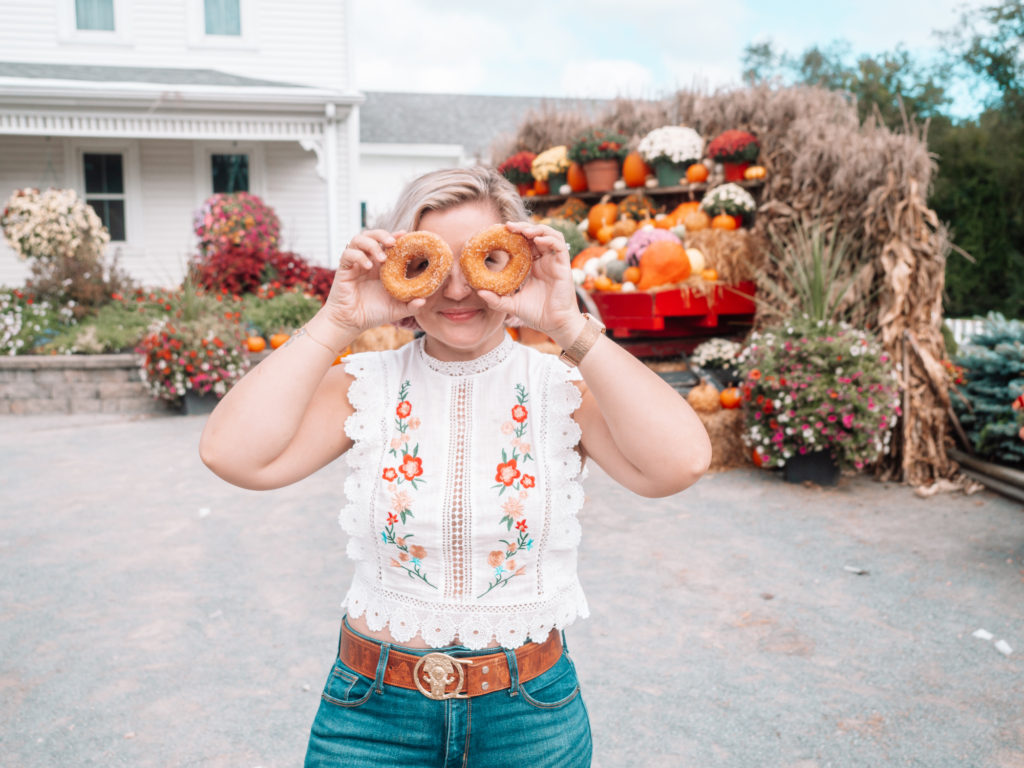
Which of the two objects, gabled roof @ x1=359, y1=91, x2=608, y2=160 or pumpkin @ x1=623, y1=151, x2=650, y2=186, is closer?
pumpkin @ x1=623, y1=151, x2=650, y2=186

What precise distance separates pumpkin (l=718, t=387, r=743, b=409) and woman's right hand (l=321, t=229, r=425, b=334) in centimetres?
562

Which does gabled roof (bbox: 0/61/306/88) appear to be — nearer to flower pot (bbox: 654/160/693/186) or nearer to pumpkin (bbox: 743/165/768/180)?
flower pot (bbox: 654/160/693/186)

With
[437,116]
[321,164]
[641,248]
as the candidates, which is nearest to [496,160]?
[321,164]

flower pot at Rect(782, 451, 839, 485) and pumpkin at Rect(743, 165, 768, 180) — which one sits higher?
pumpkin at Rect(743, 165, 768, 180)

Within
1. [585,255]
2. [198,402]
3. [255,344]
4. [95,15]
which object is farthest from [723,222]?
[95,15]

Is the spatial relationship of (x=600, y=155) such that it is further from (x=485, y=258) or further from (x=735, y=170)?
(x=485, y=258)

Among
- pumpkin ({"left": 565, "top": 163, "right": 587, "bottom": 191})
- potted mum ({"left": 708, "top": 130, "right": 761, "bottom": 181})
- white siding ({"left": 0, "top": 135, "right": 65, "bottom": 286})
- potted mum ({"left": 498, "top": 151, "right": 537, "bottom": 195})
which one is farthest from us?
white siding ({"left": 0, "top": 135, "right": 65, "bottom": 286})

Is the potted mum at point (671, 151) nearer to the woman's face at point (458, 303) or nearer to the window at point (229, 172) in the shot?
the woman's face at point (458, 303)

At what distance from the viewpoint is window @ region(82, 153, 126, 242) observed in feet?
47.5

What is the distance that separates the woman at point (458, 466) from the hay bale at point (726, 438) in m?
5.11

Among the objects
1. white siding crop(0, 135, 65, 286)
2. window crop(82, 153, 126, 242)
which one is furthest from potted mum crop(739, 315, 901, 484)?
white siding crop(0, 135, 65, 286)

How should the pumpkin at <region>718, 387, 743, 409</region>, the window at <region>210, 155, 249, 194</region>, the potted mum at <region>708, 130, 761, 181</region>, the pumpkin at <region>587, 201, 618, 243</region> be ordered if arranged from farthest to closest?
the window at <region>210, 155, 249, 194</region>, the pumpkin at <region>587, 201, 618, 243</region>, the potted mum at <region>708, 130, 761, 181</region>, the pumpkin at <region>718, 387, 743, 409</region>

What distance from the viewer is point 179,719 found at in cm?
297

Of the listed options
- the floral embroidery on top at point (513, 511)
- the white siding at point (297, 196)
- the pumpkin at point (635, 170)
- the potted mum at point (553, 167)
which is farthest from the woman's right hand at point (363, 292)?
the white siding at point (297, 196)
